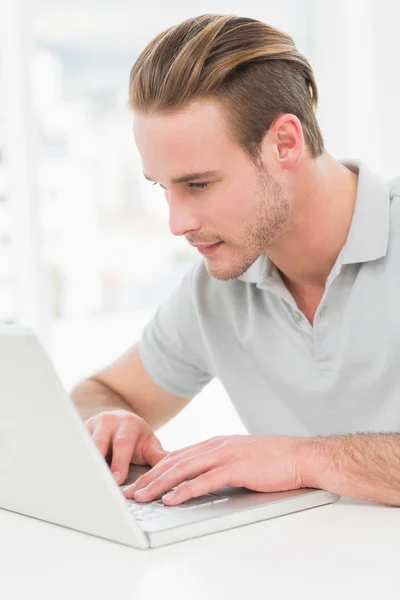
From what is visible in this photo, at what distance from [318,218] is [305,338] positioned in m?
0.21

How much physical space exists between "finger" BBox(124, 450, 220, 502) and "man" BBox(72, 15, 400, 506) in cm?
31

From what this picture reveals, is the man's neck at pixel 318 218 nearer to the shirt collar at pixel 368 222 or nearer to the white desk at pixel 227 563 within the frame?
the shirt collar at pixel 368 222

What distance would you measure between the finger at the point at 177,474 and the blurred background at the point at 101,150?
2.24 m

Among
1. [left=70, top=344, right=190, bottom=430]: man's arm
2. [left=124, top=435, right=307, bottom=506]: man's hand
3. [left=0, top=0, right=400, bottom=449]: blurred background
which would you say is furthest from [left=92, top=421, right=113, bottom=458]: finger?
[left=0, top=0, right=400, bottom=449]: blurred background

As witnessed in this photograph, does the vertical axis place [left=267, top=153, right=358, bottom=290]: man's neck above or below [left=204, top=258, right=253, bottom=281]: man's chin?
above

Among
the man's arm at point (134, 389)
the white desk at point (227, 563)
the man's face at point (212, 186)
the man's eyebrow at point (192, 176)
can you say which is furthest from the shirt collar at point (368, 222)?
the white desk at point (227, 563)

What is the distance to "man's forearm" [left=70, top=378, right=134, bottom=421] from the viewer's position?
5.53ft

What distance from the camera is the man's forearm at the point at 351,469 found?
1.09 meters

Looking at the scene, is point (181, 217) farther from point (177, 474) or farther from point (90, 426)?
point (177, 474)

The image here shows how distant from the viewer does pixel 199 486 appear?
3.47 feet

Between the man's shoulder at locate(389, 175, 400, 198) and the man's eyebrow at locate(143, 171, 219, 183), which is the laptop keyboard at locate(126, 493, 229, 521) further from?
the man's shoulder at locate(389, 175, 400, 198)

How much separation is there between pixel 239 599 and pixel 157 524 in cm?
21

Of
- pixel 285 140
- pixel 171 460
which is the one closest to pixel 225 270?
pixel 285 140

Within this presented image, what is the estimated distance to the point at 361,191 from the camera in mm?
1580
